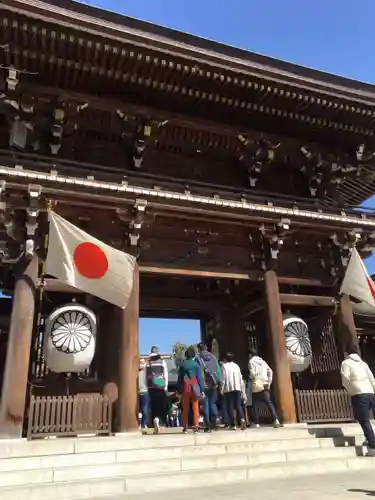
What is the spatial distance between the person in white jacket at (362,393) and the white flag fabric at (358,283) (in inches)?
111

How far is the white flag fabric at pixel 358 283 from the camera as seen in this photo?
9922 millimetres

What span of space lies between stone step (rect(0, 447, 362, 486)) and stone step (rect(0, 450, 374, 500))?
0.59ft

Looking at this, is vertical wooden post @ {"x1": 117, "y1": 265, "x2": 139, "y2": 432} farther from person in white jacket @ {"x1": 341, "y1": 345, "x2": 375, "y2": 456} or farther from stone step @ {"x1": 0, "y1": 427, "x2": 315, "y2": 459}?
person in white jacket @ {"x1": 341, "y1": 345, "x2": 375, "y2": 456}

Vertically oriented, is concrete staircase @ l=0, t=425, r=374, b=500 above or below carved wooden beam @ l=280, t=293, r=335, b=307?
below

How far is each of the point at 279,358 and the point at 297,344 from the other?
107 cm

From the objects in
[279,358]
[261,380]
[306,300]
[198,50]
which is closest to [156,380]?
[261,380]

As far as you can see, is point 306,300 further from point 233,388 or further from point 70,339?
point 70,339

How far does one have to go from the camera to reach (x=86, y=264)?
7680mm

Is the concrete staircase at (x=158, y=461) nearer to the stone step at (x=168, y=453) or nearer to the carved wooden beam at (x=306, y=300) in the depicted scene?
the stone step at (x=168, y=453)

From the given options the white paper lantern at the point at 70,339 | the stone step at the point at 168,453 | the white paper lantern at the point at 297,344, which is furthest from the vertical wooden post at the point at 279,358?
the white paper lantern at the point at 70,339

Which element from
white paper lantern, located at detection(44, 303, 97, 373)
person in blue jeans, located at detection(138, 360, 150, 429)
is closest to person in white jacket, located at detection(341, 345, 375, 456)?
person in blue jeans, located at detection(138, 360, 150, 429)

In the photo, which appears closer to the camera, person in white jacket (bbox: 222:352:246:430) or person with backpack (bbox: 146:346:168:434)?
person in white jacket (bbox: 222:352:246:430)

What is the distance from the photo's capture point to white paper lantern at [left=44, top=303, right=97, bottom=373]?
7969mm

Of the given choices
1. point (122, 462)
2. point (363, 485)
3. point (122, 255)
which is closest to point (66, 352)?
point (122, 255)
